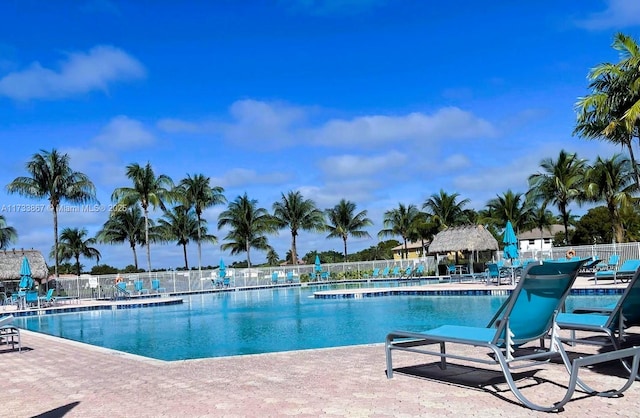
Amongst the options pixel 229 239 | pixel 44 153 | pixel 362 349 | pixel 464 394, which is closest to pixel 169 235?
pixel 229 239

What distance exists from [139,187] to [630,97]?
95.9ft

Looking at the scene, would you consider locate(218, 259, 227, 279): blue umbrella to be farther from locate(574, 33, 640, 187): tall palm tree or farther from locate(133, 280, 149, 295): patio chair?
locate(574, 33, 640, 187): tall palm tree

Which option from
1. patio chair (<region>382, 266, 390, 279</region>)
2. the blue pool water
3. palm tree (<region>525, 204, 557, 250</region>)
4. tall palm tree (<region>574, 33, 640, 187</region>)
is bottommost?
the blue pool water

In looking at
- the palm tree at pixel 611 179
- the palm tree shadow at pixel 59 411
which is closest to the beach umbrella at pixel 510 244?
the palm tree at pixel 611 179

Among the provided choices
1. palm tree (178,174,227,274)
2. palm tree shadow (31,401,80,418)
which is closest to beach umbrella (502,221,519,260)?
palm tree shadow (31,401,80,418)

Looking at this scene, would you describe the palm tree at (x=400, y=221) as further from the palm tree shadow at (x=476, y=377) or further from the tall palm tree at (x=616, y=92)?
the palm tree shadow at (x=476, y=377)

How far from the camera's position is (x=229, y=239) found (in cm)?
4366

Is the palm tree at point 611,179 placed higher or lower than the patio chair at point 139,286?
higher

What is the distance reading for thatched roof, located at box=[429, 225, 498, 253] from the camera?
106 ft

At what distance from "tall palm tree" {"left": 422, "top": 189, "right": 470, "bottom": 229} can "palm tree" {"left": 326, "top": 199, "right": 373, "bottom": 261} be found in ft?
19.0

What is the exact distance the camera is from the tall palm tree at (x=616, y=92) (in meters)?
15.5

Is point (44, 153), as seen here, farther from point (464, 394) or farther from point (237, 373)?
point (464, 394)

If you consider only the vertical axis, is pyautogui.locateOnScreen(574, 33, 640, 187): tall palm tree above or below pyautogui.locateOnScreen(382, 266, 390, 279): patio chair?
above

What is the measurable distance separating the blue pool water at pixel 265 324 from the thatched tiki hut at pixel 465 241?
14.1 meters
